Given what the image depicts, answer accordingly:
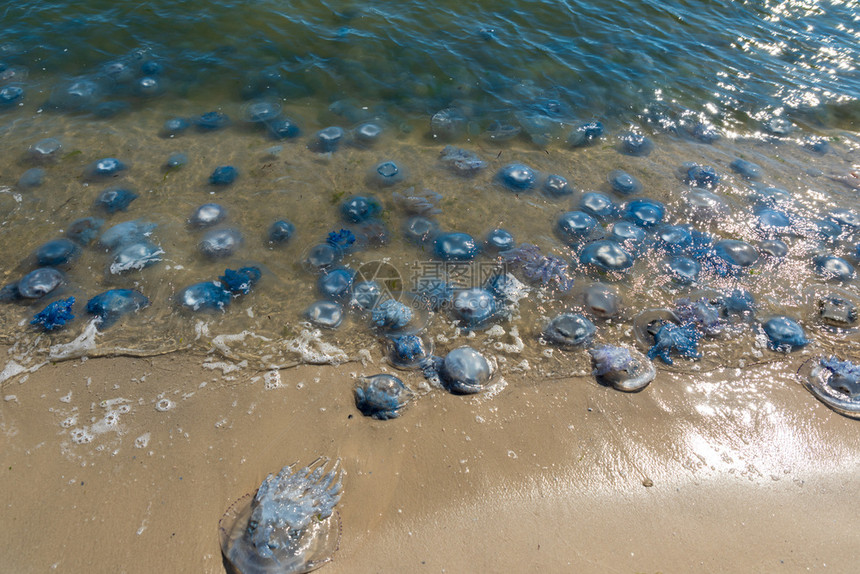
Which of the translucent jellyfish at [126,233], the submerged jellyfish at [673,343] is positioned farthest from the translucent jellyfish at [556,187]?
the translucent jellyfish at [126,233]

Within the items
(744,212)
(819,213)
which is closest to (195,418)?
(744,212)

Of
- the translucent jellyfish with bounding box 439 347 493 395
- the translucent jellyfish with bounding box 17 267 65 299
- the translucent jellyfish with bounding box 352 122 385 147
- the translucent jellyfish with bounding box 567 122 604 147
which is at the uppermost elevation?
the translucent jellyfish with bounding box 567 122 604 147

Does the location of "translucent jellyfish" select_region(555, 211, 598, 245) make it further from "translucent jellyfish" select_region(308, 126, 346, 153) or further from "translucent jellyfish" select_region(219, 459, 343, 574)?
"translucent jellyfish" select_region(219, 459, 343, 574)

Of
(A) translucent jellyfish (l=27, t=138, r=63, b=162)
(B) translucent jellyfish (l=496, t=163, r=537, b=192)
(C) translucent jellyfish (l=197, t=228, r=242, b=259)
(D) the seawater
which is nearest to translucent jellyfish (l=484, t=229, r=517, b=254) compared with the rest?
(D) the seawater

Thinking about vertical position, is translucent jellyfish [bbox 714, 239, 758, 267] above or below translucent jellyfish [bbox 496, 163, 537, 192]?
above

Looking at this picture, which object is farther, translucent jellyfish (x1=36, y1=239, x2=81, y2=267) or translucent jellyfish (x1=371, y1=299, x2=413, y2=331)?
translucent jellyfish (x1=36, y1=239, x2=81, y2=267)
